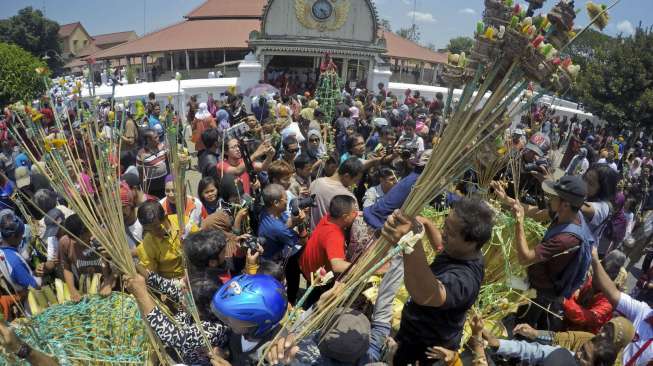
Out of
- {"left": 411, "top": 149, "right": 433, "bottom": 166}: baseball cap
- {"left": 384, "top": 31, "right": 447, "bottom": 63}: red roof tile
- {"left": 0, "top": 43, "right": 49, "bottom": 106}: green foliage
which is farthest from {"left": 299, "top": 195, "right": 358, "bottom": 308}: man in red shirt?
{"left": 384, "top": 31, "right": 447, "bottom": 63}: red roof tile

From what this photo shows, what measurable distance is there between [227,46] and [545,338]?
26.0 m

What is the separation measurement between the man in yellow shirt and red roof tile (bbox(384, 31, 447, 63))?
87.8 ft

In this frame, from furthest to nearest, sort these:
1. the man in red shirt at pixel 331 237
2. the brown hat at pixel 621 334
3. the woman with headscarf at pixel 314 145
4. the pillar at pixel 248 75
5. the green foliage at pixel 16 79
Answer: the pillar at pixel 248 75, the green foliage at pixel 16 79, the woman with headscarf at pixel 314 145, the man in red shirt at pixel 331 237, the brown hat at pixel 621 334

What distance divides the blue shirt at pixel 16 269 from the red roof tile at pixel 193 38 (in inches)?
953

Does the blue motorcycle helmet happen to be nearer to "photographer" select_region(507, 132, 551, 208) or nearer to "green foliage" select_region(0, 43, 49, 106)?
"photographer" select_region(507, 132, 551, 208)

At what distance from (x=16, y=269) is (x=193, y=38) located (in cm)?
2638

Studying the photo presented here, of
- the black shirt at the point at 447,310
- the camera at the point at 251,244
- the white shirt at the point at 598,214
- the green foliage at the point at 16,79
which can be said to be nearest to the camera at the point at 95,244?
the camera at the point at 251,244

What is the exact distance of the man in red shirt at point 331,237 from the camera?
279cm

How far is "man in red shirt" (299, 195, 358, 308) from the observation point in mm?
2791

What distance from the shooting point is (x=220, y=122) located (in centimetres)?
798

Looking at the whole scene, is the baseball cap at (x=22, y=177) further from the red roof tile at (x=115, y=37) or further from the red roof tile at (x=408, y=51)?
the red roof tile at (x=115, y=37)

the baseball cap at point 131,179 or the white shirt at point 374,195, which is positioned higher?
the baseball cap at point 131,179

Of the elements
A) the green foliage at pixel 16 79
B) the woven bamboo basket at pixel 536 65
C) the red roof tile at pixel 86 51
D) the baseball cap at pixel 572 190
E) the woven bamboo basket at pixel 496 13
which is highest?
the woven bamboo basket at pixel 496 13

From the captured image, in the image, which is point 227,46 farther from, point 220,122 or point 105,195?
point 105,195
